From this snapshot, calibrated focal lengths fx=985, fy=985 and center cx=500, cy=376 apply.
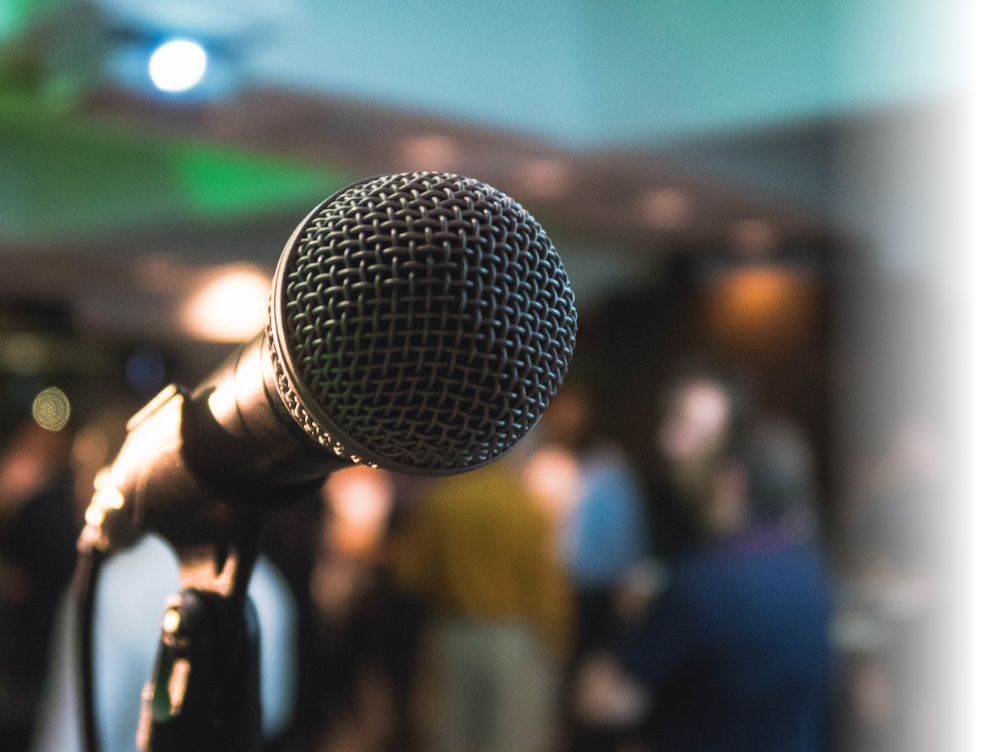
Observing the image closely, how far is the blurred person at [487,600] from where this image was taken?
13.1 ft

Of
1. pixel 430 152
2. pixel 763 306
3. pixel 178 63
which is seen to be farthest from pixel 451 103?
pixel 763 306

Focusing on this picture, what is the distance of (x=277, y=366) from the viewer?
61cm

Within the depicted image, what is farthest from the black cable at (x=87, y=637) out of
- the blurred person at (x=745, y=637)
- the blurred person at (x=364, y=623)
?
the blurred person at (x=364, y=623)

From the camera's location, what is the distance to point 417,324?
1.87 ft

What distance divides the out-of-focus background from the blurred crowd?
0.02 meters

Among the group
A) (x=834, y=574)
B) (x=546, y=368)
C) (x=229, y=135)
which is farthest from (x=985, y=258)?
(x=546, y=368)

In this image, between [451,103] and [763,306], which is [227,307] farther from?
[451,103]

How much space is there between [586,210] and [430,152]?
153 cm

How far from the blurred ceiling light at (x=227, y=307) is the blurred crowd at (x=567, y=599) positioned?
1.28 m

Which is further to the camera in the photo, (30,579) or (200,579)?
(30,579)

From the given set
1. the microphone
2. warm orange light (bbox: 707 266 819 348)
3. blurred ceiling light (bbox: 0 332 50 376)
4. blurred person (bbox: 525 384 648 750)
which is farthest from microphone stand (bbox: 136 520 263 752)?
blurred ceiling light (bbox: 0 332 50 376)

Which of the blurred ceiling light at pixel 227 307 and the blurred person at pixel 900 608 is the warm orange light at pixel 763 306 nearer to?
the blurred person at pixel 900 608

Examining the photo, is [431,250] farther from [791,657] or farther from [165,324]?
[165,324]

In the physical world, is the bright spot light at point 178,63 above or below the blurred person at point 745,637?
above
